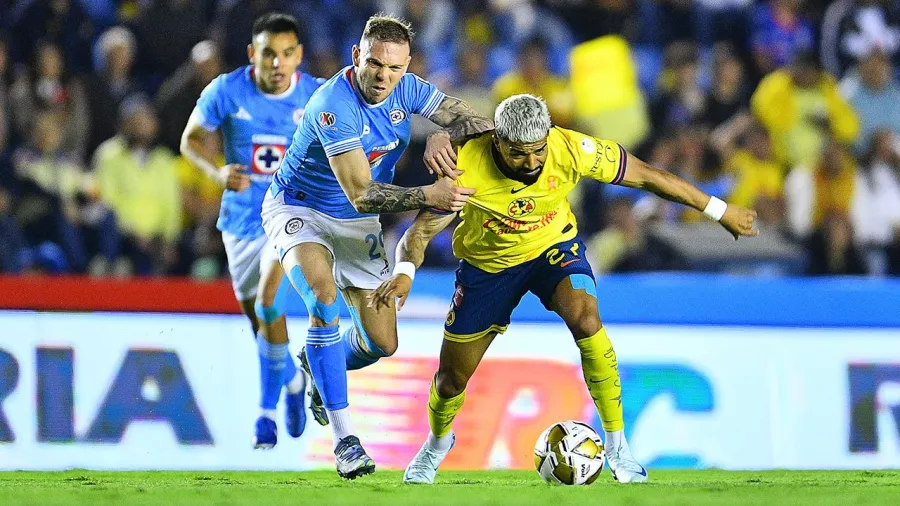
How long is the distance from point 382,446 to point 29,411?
2.38 m

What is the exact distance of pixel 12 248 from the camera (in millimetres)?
11320

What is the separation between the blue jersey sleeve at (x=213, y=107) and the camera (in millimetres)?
8844

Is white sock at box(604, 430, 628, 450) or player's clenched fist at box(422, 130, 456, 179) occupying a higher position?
player's clenched fist at box(422, 130, 456, 179)

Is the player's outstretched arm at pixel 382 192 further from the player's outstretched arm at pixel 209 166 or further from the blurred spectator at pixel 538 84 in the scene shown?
the blurred spectator at pixel 538 84

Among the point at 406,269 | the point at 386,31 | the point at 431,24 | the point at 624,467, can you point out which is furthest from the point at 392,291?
the point at 431,24

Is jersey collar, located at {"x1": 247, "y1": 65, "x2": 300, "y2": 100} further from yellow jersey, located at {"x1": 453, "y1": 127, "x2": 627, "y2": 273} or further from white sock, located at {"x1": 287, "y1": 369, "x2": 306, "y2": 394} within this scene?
yellow jersey, located at {"x1": 453, "y1": 127, "x2": 627, "y2": 273}

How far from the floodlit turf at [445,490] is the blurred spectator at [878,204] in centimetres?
469

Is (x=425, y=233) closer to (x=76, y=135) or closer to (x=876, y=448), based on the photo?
(x=876, y=448)

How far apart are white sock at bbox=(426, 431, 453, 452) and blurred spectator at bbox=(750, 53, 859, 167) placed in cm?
662

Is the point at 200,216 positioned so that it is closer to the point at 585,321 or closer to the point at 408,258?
the point at 408,258

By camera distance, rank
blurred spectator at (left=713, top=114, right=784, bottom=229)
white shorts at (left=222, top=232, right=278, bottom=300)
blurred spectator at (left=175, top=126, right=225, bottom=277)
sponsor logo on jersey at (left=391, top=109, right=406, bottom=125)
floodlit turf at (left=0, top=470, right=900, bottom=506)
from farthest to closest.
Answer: blurred spectator at (left=713, top=114, right=784, bottom=229) → blurred spectator at (left=175, top=126, right=225, bottom=277) → white shorts at (left=222, top=232, right=278, bottom=300) → sponsor logo on jersey at (left=391, top=109, right=406, bottom=125) → floodlit turf at (left=0, top=470, right=900, bottom=506)

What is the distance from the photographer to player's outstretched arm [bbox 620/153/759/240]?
705 centimetres

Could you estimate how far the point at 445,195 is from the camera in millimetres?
6840

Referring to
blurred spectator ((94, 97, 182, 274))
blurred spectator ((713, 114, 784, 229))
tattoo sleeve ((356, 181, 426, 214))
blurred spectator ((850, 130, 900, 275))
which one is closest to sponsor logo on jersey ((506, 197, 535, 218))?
tattoo sleeve ((356, 181, 426, 214))
